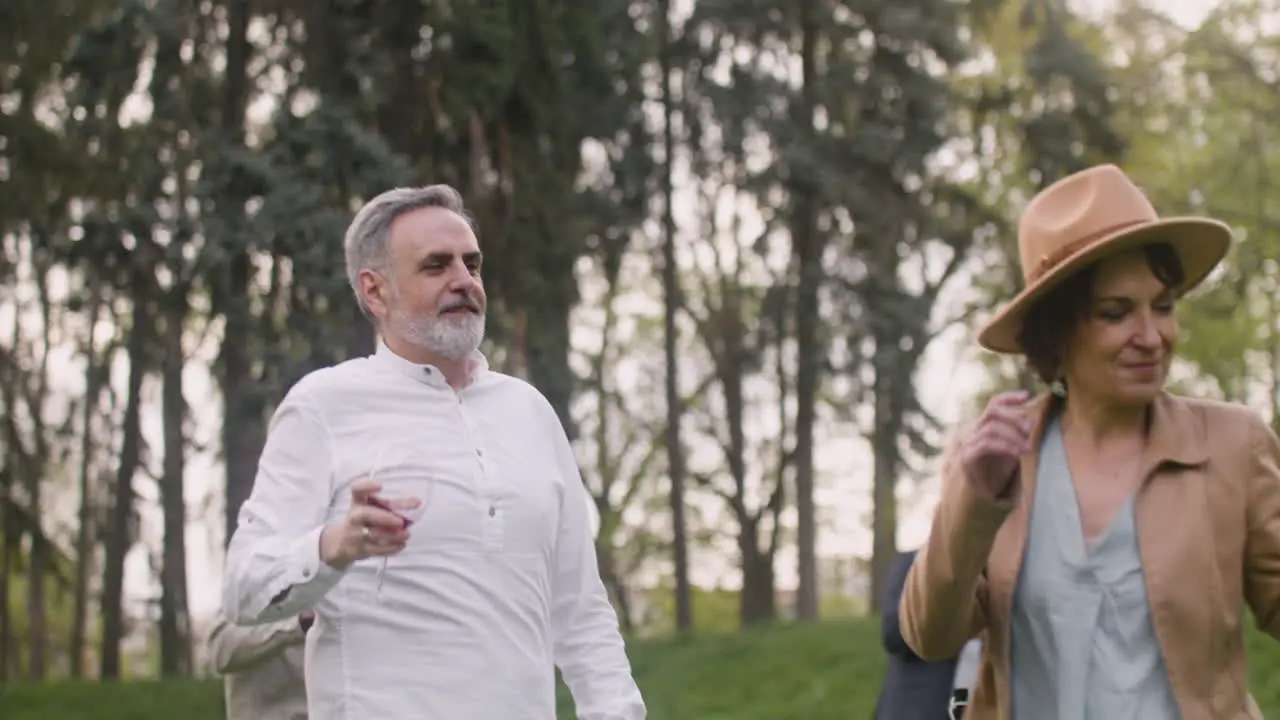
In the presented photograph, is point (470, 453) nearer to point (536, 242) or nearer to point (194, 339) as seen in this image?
point (536, 242)

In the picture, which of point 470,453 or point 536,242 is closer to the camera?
point 470,453

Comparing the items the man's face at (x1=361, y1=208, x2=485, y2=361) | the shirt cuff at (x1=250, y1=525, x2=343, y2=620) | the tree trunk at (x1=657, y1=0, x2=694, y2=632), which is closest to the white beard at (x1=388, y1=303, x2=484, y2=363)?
the man's face at (x1=361, y1=208, x2=485, y2=361)

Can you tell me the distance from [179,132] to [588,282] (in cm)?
554

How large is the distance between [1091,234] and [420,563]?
1.47 metres

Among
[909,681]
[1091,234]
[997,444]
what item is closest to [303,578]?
[997,444]

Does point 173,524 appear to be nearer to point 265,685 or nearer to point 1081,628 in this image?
point 265,685

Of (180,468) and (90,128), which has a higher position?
(90,128)

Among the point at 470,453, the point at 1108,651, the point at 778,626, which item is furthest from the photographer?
the point at 778,626

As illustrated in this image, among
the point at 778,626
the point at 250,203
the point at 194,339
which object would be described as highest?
the point at 250,203

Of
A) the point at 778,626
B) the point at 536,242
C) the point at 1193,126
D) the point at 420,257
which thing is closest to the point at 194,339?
the point at 536,242

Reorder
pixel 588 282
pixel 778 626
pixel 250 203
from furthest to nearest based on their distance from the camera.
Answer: pixel 588 282
pixel 778 626
pixel 250 203

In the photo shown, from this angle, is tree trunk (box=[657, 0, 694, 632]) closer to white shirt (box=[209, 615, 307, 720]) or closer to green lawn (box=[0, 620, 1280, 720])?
green lawn (box=[0, 620, 1280, 720])

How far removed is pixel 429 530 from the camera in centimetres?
383

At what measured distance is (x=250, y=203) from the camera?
17766 millimetres
